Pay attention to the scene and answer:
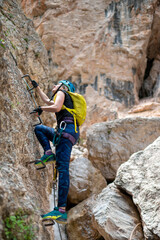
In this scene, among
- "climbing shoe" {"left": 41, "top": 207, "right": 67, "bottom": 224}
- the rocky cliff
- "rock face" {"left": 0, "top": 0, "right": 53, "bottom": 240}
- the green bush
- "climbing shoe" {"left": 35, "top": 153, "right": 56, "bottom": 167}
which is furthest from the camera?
"climbing shoe" {"left": 35, "top": 153, "right": 56, "bottom": 167}

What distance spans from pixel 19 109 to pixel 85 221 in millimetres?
3533

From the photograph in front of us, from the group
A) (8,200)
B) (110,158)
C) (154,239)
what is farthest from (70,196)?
(8,200)

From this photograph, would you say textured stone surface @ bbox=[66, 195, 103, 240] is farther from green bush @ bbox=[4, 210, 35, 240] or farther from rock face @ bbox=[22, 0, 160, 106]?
rock face @ bbox=[22, 0, 160, 106]

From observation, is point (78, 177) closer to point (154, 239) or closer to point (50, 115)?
point (50, 115)

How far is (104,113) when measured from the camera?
1641 centimetres

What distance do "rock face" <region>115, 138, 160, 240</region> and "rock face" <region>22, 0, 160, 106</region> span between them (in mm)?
13403

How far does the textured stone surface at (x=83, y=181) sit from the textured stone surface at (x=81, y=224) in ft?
1.32

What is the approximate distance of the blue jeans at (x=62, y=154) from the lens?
3.42 m

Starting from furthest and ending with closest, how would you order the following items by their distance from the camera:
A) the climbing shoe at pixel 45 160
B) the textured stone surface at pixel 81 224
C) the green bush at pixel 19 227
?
the textured stone surface at pixel 81 224 → the climbing shoe at pixel 45 160 → the green bush at pixel 19 227

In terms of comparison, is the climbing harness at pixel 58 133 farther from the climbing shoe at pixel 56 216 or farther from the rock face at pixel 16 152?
the climbing shoe at pixel 56 216

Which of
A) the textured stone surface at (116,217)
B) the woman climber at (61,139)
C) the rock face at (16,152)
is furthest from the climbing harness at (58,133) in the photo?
the textured stone surface at (116,217)

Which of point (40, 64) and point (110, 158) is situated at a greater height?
point (40, 64)

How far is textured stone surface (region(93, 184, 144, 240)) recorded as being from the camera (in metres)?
3.69

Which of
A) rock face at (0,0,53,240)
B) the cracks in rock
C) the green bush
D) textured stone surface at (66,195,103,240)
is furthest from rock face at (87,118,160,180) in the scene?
the cracks in rock
